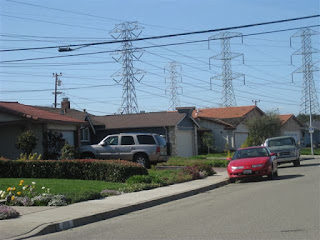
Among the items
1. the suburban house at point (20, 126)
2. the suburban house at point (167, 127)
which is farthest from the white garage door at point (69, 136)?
the suburban house at point (167, 127)

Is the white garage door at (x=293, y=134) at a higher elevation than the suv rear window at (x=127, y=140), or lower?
higher

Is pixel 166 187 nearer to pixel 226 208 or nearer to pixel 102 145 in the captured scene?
pixel 226 208

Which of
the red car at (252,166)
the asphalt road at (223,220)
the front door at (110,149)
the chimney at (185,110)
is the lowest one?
the asphalt road at (223,220)

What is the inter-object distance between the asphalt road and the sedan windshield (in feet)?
18.5

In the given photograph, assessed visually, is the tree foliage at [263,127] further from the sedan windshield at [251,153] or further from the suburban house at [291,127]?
the sedan windshield at [251,153]

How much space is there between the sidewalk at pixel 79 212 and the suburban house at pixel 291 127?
143 ft

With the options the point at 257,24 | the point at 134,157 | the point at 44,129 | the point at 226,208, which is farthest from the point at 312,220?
the point at 44,129

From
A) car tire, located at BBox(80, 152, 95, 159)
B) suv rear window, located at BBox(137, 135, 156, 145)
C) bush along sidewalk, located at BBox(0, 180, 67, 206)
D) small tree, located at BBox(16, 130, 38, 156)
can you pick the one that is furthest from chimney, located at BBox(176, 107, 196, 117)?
bush along sidewalk, located at BBox(0, 180, 67, 206)

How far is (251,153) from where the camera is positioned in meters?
20.1

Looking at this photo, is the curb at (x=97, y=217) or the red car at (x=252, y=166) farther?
the red car at (x=252, y=166)

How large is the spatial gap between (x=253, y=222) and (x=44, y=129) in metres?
19.0

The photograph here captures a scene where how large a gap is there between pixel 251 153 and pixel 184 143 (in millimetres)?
20546

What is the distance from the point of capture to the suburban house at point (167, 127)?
3862 centimetres

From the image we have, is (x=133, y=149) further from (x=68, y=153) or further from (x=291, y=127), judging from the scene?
(x=291, y=127)
